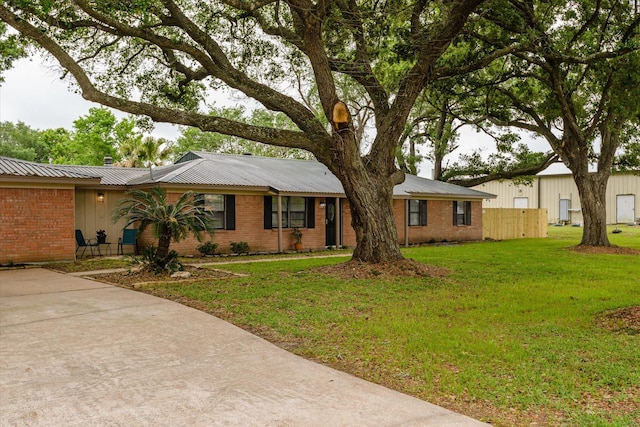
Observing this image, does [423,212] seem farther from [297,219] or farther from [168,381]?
[168,381]

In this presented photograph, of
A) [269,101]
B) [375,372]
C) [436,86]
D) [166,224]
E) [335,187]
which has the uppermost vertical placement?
[436,86]

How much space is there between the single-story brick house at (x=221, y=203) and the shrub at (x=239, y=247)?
0.21 meters

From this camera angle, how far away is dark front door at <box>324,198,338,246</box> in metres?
19.0

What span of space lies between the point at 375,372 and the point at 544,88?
60.1 ft

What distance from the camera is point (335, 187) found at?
63.0ft

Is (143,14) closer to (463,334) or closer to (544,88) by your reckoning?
(463,334)

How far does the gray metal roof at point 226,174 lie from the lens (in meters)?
14.6

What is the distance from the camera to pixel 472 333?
19.4 feet

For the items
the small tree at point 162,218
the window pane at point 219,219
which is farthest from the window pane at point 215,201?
the small tree at point 162,218

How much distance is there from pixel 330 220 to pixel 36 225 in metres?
10.0

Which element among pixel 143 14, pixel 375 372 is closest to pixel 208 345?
pixel 375 372

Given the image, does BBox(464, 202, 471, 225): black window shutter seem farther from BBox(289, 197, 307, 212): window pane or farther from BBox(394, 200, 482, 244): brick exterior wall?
BBox(289, 197, 307, 212): window pane

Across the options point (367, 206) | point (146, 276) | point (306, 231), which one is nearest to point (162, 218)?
point (146, 276)

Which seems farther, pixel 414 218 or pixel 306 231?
pixel 414 218
